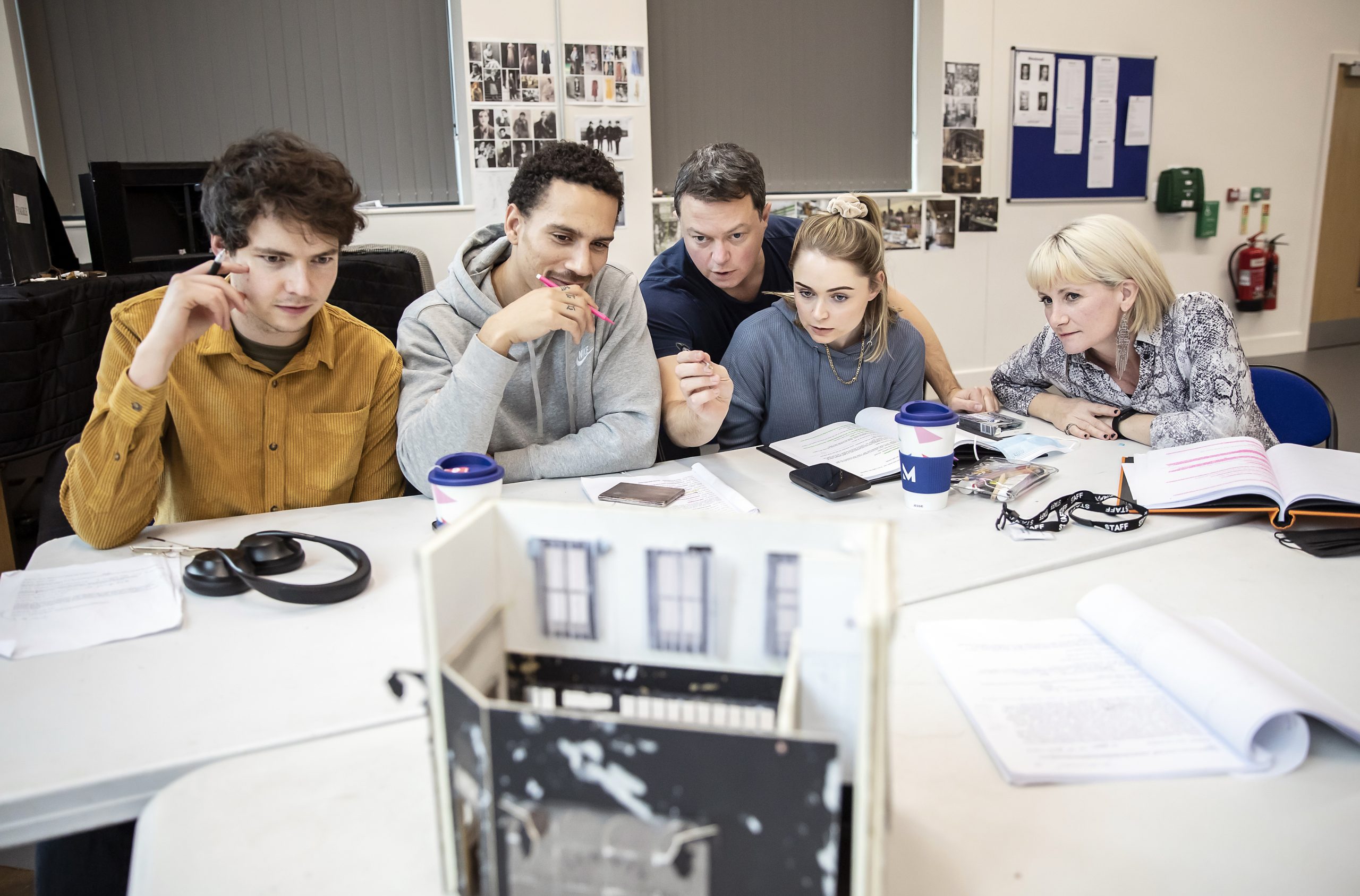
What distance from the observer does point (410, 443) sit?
1.47 meters

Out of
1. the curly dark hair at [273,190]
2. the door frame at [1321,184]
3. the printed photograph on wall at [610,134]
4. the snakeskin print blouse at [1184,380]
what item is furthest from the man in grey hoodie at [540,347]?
the door frame at [1321,184]

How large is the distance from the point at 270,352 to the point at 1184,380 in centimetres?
179

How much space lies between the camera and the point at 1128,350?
1.96 meters

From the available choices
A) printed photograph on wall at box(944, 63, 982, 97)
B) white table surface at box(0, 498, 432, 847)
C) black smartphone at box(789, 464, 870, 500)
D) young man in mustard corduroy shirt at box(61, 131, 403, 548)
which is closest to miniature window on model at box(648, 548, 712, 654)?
white table surface at box(0, 498, 432, 847)

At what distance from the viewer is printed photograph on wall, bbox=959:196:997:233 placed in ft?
15.6

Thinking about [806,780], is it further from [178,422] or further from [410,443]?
[178,422]

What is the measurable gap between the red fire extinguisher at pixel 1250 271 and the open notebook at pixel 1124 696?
18.6 ft

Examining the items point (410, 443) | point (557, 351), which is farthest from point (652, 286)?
point (410, 443)

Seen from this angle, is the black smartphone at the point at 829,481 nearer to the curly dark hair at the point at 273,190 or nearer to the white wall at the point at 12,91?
the curly dark hair at the point at 273,190

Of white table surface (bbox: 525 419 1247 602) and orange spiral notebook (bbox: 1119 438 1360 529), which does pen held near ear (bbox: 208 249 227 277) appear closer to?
white table surface (bbox: 525 419 1247 602)

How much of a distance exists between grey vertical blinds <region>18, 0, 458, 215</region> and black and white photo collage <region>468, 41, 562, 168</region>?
234 millimetres

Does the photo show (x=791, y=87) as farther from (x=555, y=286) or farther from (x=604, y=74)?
(x=555, y=286)

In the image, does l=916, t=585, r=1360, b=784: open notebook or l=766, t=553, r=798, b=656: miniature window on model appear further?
l=916, t=585, r=1360, b=784: open notebook

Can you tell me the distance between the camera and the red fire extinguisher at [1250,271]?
5.53 meters
